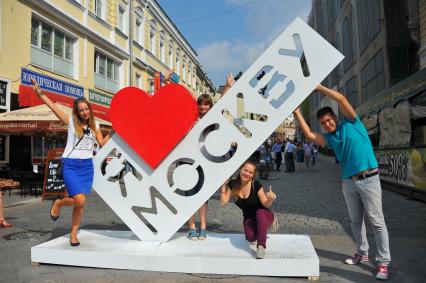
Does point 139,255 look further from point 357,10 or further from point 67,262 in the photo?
point 357,10

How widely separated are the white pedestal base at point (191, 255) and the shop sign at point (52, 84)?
10251mm

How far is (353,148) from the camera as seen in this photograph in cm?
372

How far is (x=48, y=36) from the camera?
48.3 feet

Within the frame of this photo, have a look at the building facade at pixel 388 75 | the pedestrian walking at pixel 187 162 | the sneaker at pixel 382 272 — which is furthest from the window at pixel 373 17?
the sneaker at pixel 382 272

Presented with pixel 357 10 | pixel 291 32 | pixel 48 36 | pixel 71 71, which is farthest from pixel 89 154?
pixel 357 10

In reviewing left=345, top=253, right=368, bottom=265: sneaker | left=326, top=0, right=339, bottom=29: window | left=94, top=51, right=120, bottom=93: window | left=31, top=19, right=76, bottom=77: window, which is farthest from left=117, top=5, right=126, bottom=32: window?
left=345, top=253, right=368, bottom=265: sneaker

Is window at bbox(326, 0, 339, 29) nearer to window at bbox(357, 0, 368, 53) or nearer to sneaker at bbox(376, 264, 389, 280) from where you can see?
window at bbox(357, 0, 368, 53)

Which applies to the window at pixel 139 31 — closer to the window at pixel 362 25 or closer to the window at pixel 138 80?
the window at pixel 138 80

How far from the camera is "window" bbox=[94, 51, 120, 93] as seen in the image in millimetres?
18688

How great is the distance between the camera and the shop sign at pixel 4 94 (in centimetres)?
1190

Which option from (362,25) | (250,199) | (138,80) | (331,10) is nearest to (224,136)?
(250,199)

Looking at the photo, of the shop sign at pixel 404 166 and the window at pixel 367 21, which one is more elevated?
the window at pixel 367 21

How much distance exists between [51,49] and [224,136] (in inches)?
511

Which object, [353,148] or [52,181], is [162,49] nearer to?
[52,181]
